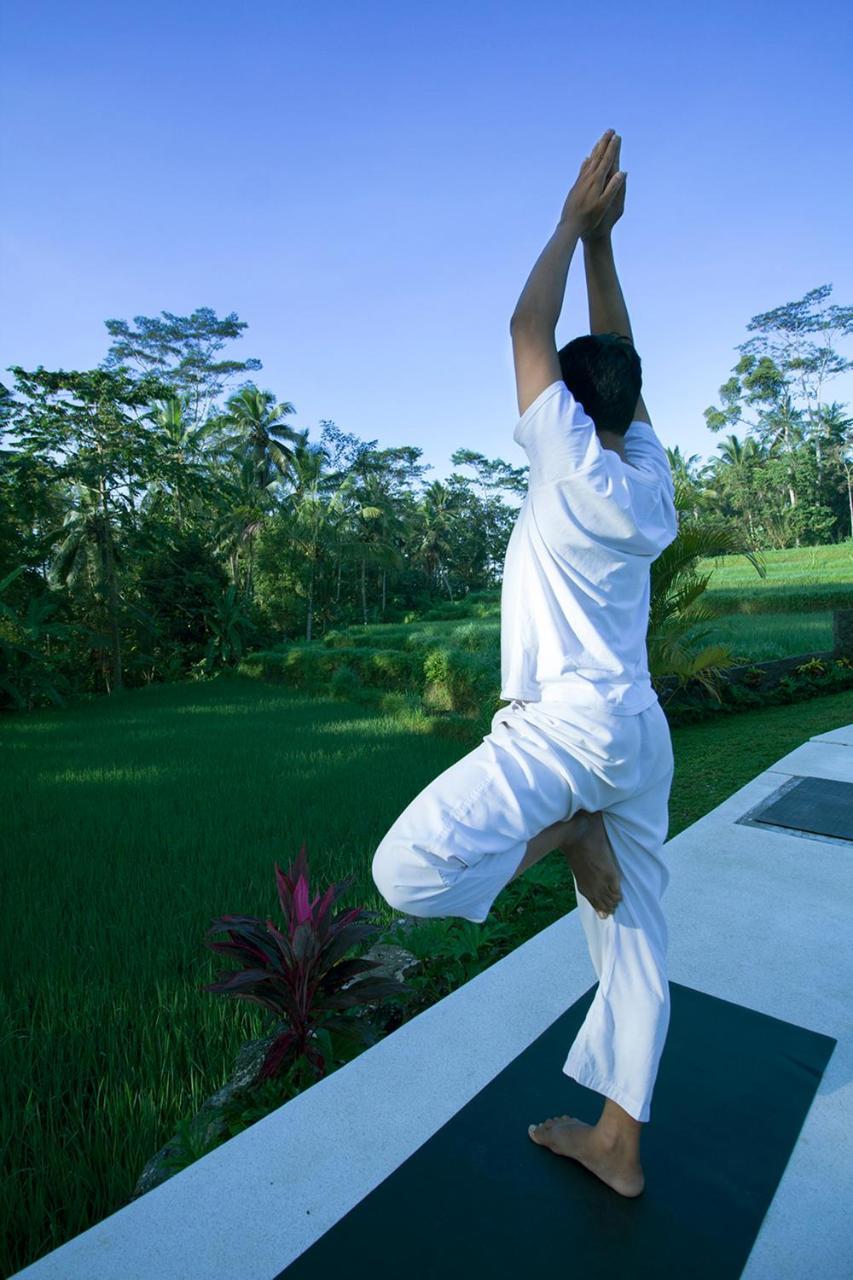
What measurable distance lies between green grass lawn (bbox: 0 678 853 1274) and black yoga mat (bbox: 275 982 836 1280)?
2.40ft

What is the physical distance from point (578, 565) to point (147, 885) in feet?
10.2

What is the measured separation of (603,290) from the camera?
1426 millimetres

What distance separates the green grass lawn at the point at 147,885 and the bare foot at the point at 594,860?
1349mm

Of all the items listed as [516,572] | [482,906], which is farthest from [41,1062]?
[516,572]

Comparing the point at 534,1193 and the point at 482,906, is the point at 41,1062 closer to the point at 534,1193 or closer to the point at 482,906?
the point at 534,1193

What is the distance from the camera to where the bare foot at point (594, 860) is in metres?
1.17

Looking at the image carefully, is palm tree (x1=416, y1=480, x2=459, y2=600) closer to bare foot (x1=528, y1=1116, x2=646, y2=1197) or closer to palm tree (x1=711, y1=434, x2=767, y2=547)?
palm tree (x1=711, y1=434, x2=767, y2=547)

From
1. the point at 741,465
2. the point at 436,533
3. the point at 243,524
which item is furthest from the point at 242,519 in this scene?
the point at 741,465

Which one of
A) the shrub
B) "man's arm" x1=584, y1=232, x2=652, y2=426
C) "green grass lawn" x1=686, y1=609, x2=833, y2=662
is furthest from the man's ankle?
the shrub

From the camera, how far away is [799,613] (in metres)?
13.4

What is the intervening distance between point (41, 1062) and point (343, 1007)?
2.97 feet

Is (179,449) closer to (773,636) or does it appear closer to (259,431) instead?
(259,431)

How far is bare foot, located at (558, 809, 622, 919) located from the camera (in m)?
1.17

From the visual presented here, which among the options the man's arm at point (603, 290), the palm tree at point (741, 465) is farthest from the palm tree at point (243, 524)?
the palm tree at point (741, 465)
